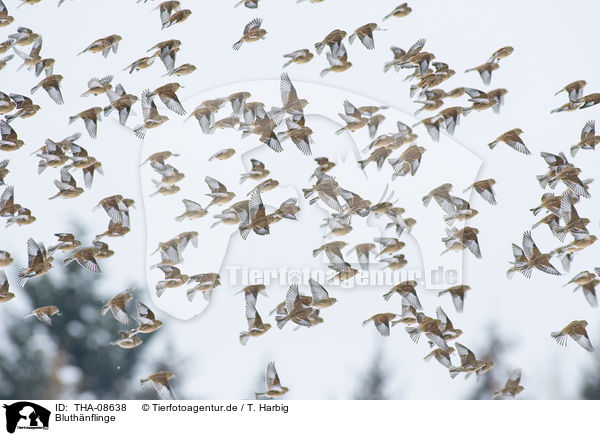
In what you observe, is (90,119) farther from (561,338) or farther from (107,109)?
(561,338)

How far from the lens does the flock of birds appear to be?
8.96ft

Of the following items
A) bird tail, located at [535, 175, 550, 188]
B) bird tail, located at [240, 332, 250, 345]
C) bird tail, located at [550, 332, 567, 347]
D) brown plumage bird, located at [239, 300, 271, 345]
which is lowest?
bird tail, located at [550, 332, 567, 347]

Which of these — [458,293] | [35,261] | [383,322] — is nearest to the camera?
[35,261]

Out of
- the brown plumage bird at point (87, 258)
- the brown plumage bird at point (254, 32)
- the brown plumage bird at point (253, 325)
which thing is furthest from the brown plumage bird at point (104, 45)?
the brown plumage bird at point (253, 325)

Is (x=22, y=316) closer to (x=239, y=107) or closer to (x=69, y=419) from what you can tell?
(x=69, y=419)

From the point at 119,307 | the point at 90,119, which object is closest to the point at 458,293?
the point at 119,307

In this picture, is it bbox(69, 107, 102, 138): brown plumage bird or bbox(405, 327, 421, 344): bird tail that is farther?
bbox(69, 107, 102, 138): brown plumage bird

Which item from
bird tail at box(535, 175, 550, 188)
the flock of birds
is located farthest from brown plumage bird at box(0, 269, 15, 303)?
bird tail at box(535, 175, 550, 188)

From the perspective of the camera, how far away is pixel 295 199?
276cm

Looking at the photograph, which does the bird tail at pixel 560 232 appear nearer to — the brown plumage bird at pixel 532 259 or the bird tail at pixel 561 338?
the brown plumage bird at pixel 532 259

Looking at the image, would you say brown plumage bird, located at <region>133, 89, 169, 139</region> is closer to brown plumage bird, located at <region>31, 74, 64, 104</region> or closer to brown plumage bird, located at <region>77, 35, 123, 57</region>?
brown plumage bird, located at <region>77, 35, 123, 57</region>

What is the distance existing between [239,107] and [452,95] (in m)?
0.76

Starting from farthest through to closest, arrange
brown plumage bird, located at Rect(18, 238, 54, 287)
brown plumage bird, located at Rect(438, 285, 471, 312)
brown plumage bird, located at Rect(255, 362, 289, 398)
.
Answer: brown plumage bird, located at Rect(438, 285, 471, 312) → brown plumage bird, located at Rect(255, 362, 289, 398) → brown plumage bird, located at Rect(18, 238, 54, 287)

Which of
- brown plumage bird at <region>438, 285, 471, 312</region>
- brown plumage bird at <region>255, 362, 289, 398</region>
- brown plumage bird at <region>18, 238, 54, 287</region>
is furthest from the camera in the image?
brown plumage bird at <region>438, 285, 471, 312</region>
